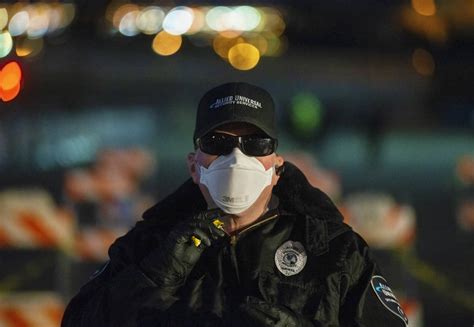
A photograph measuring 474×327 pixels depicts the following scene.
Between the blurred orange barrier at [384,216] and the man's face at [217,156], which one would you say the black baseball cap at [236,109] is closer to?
the man's face at [217,156]

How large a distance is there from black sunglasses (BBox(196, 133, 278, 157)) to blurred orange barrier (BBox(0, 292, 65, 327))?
11.5 feet

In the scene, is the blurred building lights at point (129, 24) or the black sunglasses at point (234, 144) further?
the blurred building lights at point (129, 24)

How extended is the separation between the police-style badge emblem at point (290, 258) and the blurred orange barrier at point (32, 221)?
354 cm

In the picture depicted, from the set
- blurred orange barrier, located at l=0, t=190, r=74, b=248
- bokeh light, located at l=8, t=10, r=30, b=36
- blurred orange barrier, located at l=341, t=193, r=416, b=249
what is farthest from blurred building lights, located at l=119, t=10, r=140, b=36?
blurred orange barrier, located at l=341, t=193, r=416, b=249

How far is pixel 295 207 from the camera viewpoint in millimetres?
3234

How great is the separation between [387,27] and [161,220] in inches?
116

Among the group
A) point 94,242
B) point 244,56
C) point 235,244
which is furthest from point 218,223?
point 94,242

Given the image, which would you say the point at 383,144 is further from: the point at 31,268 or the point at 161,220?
the point at 161,220

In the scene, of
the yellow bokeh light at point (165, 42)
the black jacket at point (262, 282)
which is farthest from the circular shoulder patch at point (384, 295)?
the yellow bokeh light at point (165, 42)

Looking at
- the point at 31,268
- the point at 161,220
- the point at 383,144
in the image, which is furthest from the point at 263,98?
the point at 31,268

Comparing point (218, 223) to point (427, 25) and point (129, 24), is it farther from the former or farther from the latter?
point (427, 25)

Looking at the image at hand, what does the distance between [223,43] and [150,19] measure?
0.38 meters

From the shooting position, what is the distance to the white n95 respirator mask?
305 centimetres

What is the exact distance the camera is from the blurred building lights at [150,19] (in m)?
5.84
